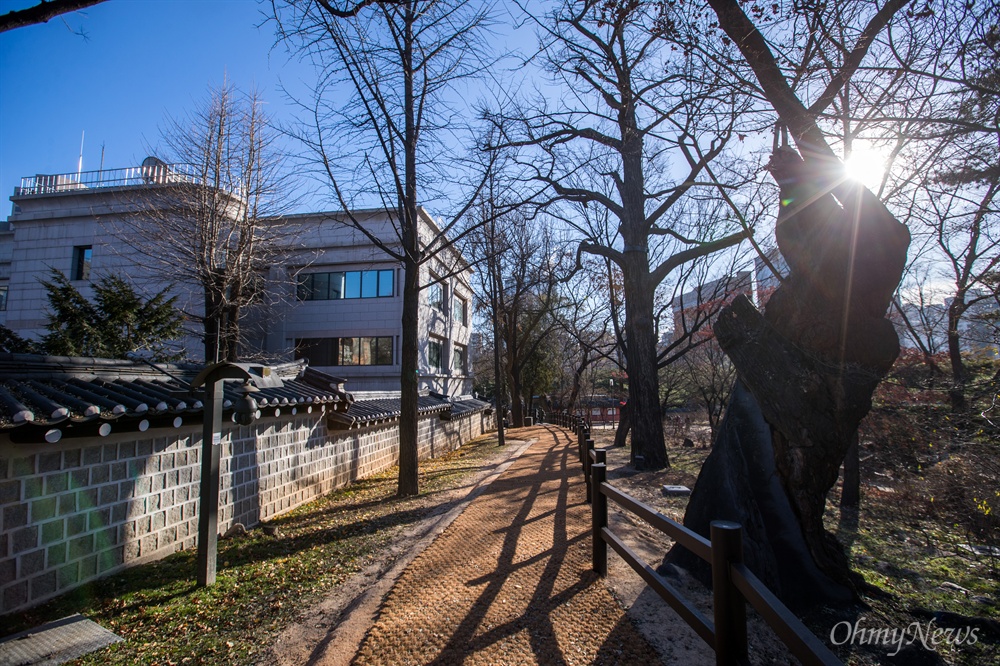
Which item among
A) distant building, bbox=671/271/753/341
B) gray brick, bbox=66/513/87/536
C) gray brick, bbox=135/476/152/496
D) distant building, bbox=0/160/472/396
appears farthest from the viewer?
distant building, bbox=0/160/472/396

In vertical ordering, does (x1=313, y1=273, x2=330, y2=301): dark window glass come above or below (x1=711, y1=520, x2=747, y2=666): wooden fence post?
above

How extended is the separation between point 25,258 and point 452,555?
28.5 m

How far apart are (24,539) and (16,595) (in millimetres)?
445

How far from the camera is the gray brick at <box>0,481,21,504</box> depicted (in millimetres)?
→ 4172

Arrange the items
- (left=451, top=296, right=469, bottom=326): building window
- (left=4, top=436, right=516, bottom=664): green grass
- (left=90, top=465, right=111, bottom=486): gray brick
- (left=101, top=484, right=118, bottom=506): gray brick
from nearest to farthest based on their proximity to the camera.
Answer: (left=4, top=436, right=516, bottom=664): green grass, (left=90, top=465, right=111, bottom=486): gray brick, (left=101, top=484, right=118, bottom=506): gray brick, (left=451, top=296, right=469, bottom=326): building window

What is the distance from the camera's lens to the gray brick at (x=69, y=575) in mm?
4672

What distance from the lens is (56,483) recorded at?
4656 millimetres

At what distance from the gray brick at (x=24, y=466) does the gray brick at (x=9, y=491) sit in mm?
88

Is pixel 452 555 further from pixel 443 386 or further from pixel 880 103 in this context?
pixel 443 386

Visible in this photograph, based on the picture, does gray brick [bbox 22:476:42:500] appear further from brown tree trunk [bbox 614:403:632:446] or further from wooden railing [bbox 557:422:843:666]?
brown tree trunk [bbox 614:403:632:446]

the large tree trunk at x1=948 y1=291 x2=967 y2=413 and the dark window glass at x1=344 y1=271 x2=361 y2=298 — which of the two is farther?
the dark window glass at x1=344 y1=271 x2=361 y2=298

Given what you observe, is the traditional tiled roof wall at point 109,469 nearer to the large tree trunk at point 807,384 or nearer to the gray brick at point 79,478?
the gray brick at point 79,478

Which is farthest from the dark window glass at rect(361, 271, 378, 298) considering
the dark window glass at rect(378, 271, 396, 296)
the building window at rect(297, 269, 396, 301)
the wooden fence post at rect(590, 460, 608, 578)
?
the wooden fence post at rect(590, 460, 608, 578)
